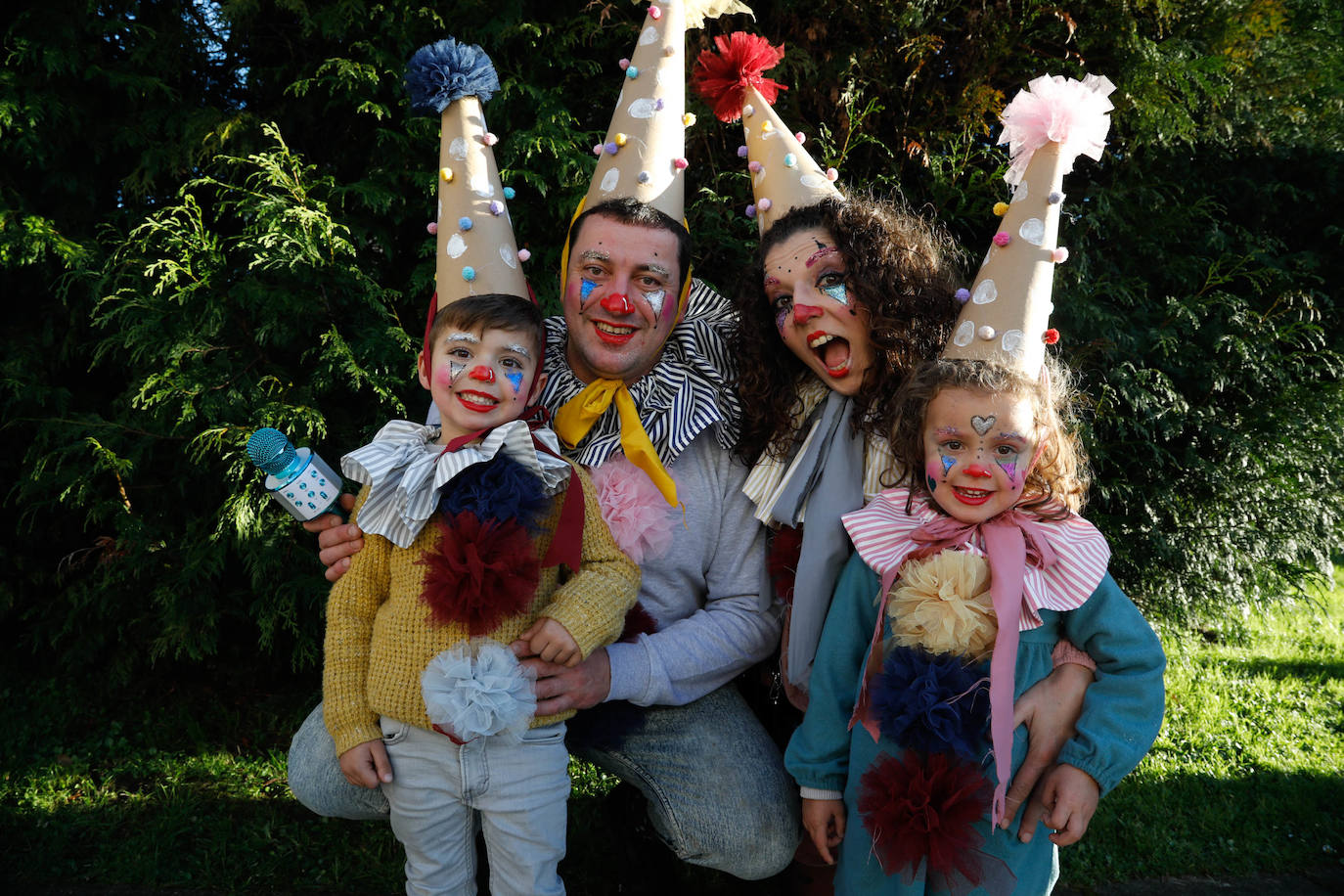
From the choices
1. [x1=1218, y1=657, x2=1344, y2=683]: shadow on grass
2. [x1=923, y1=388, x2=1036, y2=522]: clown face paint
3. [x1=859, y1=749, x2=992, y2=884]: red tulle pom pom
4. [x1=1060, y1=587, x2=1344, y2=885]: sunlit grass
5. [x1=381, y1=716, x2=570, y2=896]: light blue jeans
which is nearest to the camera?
[x1=859, y1=749, x2=992, y2=884]: red tulle pom pom

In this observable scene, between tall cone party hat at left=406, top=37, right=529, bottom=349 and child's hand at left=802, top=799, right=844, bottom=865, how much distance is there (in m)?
1.59

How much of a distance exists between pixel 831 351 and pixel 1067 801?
4.00 feet

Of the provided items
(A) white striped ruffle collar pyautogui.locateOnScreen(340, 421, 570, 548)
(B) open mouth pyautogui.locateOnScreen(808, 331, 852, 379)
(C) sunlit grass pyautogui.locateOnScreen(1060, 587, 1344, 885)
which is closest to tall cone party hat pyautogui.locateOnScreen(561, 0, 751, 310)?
(B) open mouth pyautogui.locateOnScreen(808, 331, 852, 379)

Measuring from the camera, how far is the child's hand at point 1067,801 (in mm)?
1904

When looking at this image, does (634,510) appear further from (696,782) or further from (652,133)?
(652,133)

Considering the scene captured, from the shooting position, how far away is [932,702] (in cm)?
188

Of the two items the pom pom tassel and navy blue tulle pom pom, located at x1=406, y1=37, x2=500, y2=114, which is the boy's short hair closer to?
navy blue tulle pom pom, located at x1=406, y1=37, x2=500, y2=114

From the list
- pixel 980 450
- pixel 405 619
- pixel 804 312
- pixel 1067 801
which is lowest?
pixel 1067 801

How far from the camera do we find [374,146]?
12.3 feet

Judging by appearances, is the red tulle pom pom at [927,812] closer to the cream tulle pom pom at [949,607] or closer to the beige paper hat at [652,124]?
the cream tulle pom pom at [949,607]

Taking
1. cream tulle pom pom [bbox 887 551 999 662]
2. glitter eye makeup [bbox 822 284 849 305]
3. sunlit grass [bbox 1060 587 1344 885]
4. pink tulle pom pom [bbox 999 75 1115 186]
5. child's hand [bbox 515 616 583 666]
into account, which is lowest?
sunlit grass [bbox 1060 587 1344 885]

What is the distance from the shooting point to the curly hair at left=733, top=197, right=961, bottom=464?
2320 mm

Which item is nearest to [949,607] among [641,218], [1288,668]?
[641,218]

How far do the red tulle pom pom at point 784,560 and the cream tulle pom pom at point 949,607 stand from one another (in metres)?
0.47
